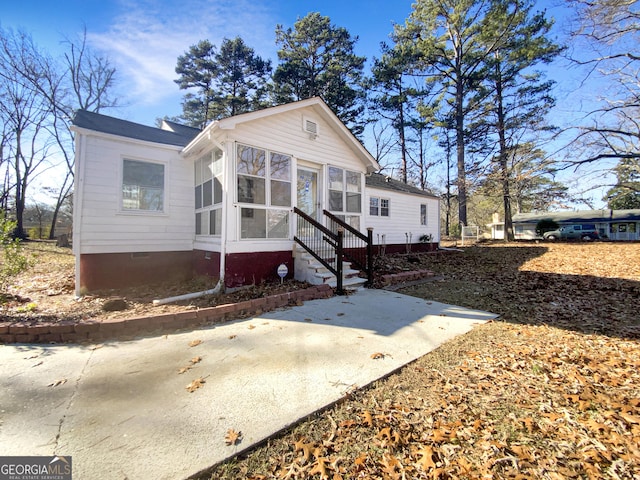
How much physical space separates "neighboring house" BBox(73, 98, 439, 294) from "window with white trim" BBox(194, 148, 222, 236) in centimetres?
3

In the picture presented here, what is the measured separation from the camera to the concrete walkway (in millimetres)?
1852

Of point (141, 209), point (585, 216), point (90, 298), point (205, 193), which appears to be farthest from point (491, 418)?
point (585, 216)

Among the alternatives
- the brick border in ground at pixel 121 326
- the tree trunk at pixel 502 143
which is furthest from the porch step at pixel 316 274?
the tree trunk at pixel 502 143

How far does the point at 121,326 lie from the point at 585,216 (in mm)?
42044

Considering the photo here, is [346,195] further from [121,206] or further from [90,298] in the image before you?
[90,298]

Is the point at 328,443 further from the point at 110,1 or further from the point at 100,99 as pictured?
the point at 100,99

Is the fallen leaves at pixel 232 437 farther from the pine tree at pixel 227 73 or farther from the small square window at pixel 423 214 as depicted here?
the pine tree at pixel 227 73

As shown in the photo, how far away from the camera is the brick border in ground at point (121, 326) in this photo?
366 centimetres

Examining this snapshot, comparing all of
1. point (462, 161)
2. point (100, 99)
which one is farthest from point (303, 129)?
point (100, 99)

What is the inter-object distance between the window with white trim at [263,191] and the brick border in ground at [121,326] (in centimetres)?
209

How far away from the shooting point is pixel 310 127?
7727 mm

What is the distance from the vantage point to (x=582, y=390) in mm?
2559

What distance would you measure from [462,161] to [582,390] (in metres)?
22.5

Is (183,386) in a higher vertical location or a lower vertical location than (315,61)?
lower
